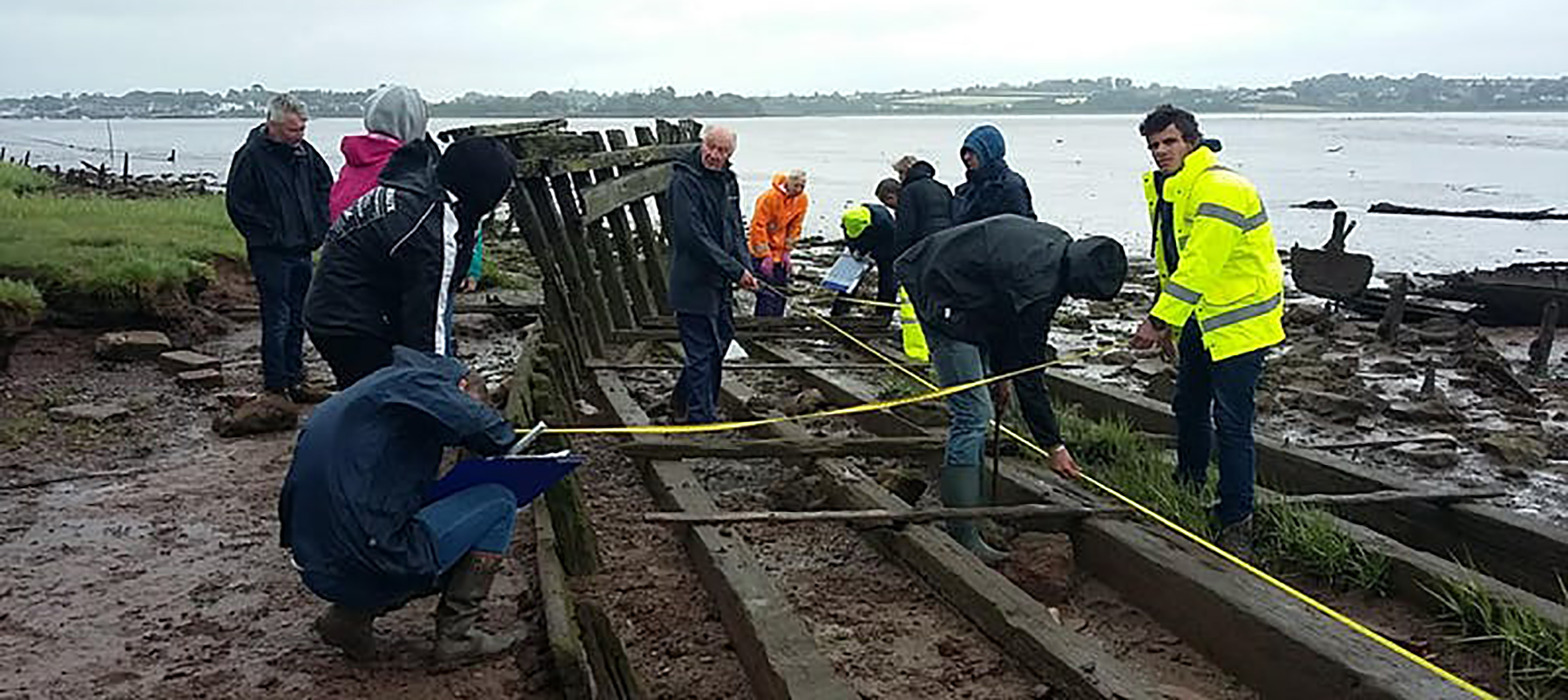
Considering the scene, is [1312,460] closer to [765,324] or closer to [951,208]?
[951,208]

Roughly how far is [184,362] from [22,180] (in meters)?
21.0

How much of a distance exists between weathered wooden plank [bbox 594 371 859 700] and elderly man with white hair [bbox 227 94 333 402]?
124 inches

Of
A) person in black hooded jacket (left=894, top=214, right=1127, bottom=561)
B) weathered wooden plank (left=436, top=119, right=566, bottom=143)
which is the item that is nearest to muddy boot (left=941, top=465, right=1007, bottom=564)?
person in black hooded jacket (left=894, top=214, right=1127, bottom=561)

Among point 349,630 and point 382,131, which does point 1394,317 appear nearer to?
point 382,131

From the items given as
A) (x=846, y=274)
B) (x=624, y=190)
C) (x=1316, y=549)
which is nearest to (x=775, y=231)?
(x=846, y=274)

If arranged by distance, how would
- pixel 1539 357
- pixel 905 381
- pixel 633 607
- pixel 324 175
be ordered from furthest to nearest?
1. pixel 1539 357
2. pixel 905 381
3. pixel 324 175
4. pixel 633 607

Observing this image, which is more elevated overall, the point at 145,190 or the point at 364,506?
the point at 364,506

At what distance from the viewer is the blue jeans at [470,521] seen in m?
4.39

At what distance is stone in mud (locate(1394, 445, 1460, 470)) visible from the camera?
9555 mm

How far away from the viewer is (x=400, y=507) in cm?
425

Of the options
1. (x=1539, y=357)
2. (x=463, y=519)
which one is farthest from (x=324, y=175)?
(x=1539, y=357)

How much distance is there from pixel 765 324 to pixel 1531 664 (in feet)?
25.3

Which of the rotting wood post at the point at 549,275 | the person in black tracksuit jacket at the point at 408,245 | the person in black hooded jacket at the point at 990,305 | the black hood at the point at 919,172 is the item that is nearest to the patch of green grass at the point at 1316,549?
the person in black hooded jacket at the point at 990,305

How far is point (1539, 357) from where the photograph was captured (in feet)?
46.4
